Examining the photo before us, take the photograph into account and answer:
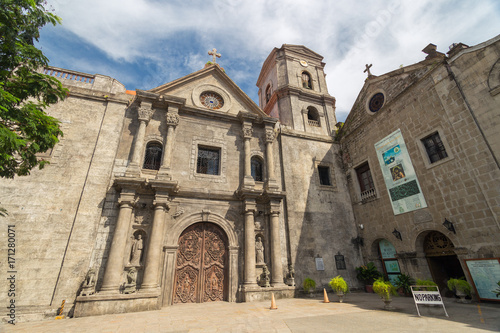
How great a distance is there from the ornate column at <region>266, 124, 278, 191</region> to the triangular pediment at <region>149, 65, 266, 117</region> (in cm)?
131

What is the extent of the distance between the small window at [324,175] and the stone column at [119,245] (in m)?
11.3

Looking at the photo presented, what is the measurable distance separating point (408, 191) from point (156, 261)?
12240 millimetres

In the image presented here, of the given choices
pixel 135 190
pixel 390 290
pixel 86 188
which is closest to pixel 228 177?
pixel 135 190

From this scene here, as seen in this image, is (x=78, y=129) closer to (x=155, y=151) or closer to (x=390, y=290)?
(x=155, y=151)

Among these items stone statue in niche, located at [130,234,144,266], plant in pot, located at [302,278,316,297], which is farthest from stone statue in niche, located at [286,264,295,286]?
stone statue in niche, located at [130,234,144,266]

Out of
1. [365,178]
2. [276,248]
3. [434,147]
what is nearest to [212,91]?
[276,248]

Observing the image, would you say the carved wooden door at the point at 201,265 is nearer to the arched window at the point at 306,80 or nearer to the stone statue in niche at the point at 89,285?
the stone statue in niche at the point at 89,285

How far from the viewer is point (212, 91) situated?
15.2 meters

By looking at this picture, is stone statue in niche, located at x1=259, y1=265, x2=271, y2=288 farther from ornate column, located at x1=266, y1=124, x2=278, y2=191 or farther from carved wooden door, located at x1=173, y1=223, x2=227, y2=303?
ornate column, located at x1=266, y1=124, x2=278, y2=191

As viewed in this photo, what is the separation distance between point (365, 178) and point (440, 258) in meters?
5.54

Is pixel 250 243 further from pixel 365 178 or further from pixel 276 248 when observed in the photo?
pixel 365 178

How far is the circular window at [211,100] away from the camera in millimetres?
14820

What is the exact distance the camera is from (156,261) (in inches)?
390

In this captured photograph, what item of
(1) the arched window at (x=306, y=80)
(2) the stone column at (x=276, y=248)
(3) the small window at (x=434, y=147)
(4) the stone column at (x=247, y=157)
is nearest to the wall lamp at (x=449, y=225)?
(3) the small window at (x=434, y=147)
